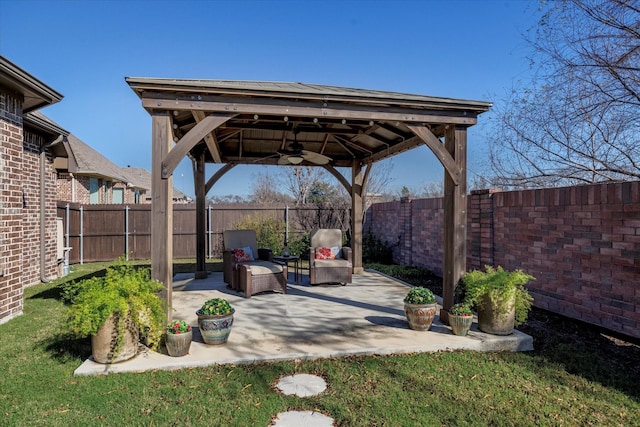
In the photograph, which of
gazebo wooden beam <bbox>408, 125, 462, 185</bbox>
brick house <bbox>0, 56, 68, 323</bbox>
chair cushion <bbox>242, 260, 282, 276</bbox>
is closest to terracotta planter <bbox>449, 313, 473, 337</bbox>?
gazebo wooden beam <bbox>408, 125, 462, 185</bbox>

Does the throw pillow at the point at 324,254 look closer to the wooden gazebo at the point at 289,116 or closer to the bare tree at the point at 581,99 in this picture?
the wooden gazebo at the point at 289,116

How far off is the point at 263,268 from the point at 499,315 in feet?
11.6

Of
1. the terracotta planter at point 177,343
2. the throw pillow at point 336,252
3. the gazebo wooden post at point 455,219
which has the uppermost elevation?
the gazebo wooden post at point 455,219

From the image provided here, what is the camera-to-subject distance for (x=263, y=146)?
312 inches

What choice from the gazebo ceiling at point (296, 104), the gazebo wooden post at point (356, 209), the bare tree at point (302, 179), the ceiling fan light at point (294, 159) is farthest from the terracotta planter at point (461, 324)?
the bare tree at point (302, 179)

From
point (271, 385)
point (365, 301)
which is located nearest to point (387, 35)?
point (365, 301)

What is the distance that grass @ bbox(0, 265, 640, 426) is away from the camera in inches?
101

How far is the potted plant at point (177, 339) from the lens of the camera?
3428 millimetres

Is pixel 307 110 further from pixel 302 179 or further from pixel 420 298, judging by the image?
pixel 302 179

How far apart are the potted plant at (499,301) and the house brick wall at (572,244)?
0.97 m

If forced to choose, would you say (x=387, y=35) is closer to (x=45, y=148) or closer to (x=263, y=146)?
(x=263, y=146)

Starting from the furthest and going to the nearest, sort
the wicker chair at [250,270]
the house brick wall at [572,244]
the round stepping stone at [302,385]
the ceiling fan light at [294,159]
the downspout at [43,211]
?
the downspout at [43,211], the ceiling fan light at [294,159], the wicker chair at [250,270], the house brick wall at [572,244], the round stepping stone at [302,385]

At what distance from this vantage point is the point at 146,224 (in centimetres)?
1160

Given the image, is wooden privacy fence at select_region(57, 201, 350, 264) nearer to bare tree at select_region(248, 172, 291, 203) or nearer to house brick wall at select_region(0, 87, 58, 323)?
house brick wall at select_region(0, 87, 58, 323)
